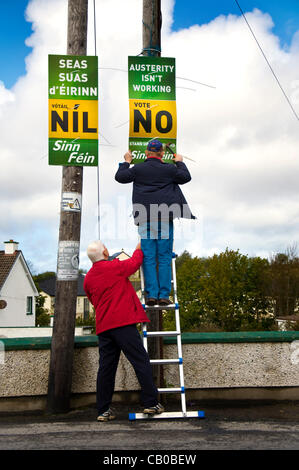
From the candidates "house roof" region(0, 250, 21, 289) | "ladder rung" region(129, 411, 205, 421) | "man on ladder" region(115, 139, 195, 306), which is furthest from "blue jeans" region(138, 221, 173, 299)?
"house roof" region(0, 250, 21, 289)

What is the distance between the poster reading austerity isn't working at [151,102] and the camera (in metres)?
7.17

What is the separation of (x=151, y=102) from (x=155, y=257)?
2.35m

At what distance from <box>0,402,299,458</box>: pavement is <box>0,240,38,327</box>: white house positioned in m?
34.9

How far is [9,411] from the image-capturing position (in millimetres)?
6262

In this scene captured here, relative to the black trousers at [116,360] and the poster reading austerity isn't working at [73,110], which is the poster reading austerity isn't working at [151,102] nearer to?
the poster reading austerity isn't working at [73,110]

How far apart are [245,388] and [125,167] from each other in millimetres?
2931

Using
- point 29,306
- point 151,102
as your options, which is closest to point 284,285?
point 29,306

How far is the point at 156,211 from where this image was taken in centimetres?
605

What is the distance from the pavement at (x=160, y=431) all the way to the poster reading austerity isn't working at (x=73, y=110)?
301 centimetres

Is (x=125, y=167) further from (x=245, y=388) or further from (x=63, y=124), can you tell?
(x=245, y=388)

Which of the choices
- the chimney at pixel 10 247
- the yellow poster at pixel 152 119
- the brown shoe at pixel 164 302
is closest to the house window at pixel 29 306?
the chimney at pixel 10 247

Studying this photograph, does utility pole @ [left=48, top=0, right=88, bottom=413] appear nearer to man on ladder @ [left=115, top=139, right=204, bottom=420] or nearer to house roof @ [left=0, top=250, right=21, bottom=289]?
man on ladder @ [left=115, top=139, right=204, bottom=420]

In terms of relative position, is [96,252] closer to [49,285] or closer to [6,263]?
[6,263]

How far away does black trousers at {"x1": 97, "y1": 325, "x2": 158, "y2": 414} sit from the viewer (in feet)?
18.0
